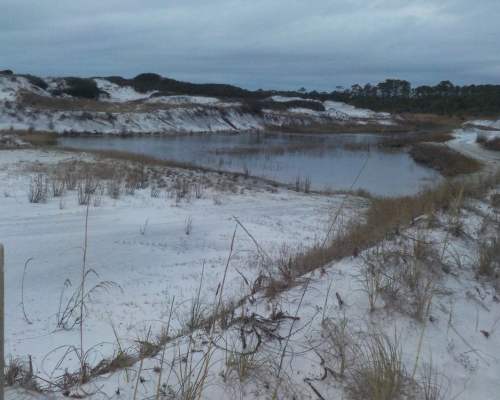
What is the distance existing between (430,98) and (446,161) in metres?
86.0

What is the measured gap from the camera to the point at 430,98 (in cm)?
10606

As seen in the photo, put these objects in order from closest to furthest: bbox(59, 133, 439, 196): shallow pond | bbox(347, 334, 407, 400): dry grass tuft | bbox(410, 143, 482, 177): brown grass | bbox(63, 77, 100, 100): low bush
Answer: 1. bbox(347, 334, 407, 400): dry grass tuft
2. bbox(59, 133, 439, 196): shallow pond
3. bbox(410, 143, 482, 177): brown grass
4. bbox(63, 77, 100, 100): low bush

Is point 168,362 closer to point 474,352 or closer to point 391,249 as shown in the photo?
point 474,352

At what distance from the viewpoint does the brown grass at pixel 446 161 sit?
23172 mm

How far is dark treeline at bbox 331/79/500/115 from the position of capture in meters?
87.9

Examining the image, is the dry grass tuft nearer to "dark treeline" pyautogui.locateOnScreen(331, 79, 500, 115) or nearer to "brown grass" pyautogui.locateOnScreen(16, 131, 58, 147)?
"brown grass" pyautogui.locateOnScreen(16, 131, 58, 147)

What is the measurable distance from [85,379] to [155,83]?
89679 millimetres

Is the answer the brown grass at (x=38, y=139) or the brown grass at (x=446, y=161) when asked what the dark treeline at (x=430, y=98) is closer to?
the brown grass at (x=446, y=161)

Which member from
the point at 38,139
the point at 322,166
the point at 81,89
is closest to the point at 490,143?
the point at 322,166

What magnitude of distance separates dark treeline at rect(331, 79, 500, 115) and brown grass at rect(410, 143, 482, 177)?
Result: 190 ft

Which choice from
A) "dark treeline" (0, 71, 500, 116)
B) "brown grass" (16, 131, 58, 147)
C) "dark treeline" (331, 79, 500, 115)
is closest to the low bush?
"dark treeline" (0, 71, 500, 116)

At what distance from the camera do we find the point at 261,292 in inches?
194

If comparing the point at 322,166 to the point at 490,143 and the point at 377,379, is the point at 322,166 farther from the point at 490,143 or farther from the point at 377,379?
the point at 377,379

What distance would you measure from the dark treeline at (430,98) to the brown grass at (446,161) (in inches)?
2283
